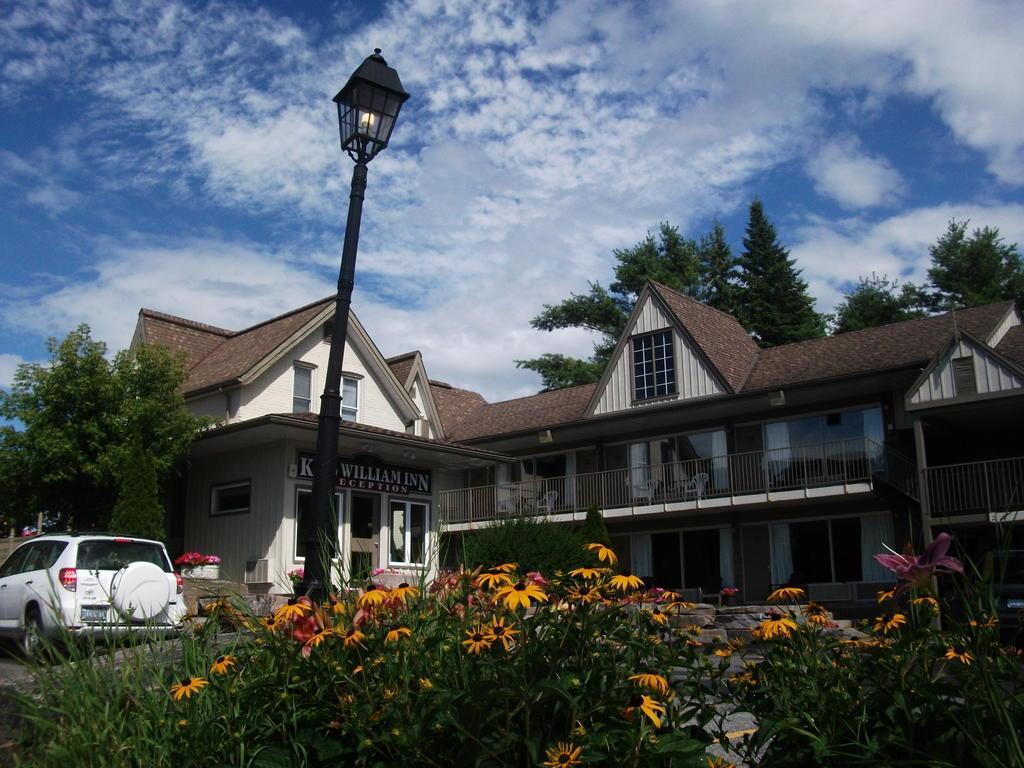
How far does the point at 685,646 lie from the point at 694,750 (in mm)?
846

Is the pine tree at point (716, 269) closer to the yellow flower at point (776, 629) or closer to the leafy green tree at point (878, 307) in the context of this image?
the leafy green tree at point (878, 307)

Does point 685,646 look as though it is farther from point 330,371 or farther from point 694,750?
point 330,371

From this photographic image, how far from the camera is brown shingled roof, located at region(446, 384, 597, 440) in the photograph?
3030 cm

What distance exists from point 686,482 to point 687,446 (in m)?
2.08

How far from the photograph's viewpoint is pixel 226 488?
2377 cm

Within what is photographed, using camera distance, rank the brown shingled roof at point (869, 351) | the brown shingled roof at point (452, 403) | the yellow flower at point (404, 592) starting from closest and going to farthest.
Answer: the yellow flower at point (404, 592) → the brown shingled roof at point (869, 351) → the brown shingled roof at point (452, 403)

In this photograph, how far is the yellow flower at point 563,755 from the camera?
321 centimetres

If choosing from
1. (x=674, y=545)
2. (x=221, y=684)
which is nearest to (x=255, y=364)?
(x=674, y=545)

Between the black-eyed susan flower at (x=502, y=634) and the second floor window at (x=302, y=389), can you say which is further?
the second floor window at (x=302, y=389)

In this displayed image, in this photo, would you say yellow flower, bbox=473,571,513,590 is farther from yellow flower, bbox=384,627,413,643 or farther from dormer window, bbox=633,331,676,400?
dormer window, bbox=633,331,676,400

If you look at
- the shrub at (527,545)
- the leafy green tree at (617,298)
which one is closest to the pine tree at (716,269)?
the leafy green tree at (617,298)

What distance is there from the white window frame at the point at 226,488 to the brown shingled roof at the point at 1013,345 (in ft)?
55.5

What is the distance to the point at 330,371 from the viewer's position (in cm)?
944

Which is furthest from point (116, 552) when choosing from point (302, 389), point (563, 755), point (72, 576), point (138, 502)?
point (302, 389)
